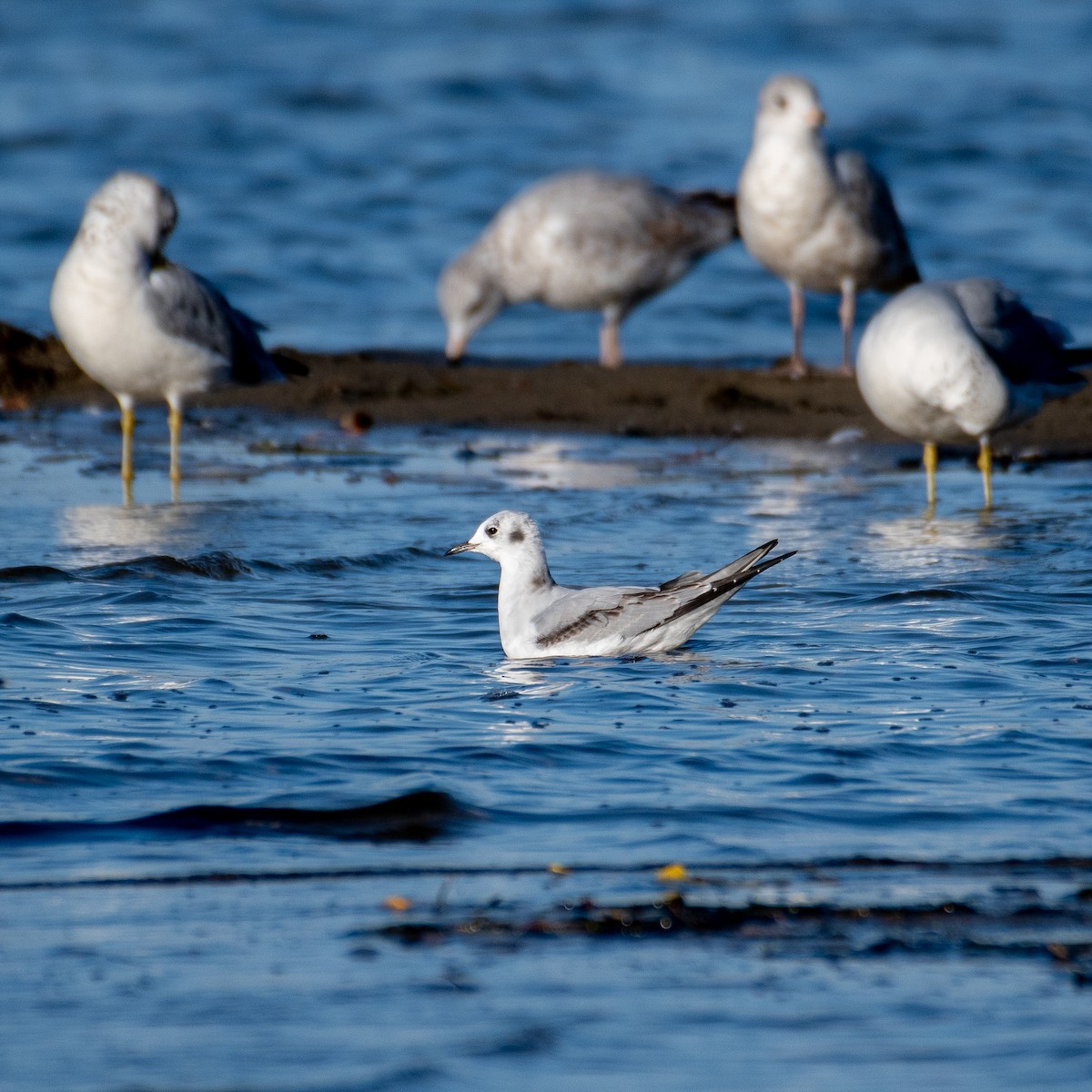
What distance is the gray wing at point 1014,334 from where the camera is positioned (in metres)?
9.46

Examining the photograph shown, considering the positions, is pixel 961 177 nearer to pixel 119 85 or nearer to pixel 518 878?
pixel 119 85

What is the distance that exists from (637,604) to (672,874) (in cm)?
234

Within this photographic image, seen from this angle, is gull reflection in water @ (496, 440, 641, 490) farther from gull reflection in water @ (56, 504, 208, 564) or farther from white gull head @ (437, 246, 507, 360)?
white gull head @ (437, 246, 507, 360)

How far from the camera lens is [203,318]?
10.2 meters

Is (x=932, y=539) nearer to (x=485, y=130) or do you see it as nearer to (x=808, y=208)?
(x=808, y=208)

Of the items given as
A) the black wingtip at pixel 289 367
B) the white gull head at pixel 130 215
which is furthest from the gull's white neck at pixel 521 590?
the black wingtip at pixel 289 367

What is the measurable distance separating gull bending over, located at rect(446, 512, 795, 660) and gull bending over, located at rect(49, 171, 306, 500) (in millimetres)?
Answer: 3564

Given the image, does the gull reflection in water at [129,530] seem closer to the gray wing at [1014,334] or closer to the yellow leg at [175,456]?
the yellow leg at [175,456]

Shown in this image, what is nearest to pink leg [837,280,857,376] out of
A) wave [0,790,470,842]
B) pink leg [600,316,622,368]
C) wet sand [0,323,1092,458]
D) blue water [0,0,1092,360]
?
wet sand [0,323,1092,458]

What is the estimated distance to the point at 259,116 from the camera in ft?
74.5

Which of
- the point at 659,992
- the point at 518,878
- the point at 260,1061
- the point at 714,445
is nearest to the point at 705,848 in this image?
the point at 518,878

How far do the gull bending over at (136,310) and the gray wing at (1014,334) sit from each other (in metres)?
3.86

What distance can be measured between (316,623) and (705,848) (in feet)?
9.08

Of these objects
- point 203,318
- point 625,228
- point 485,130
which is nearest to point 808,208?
point 625,228
